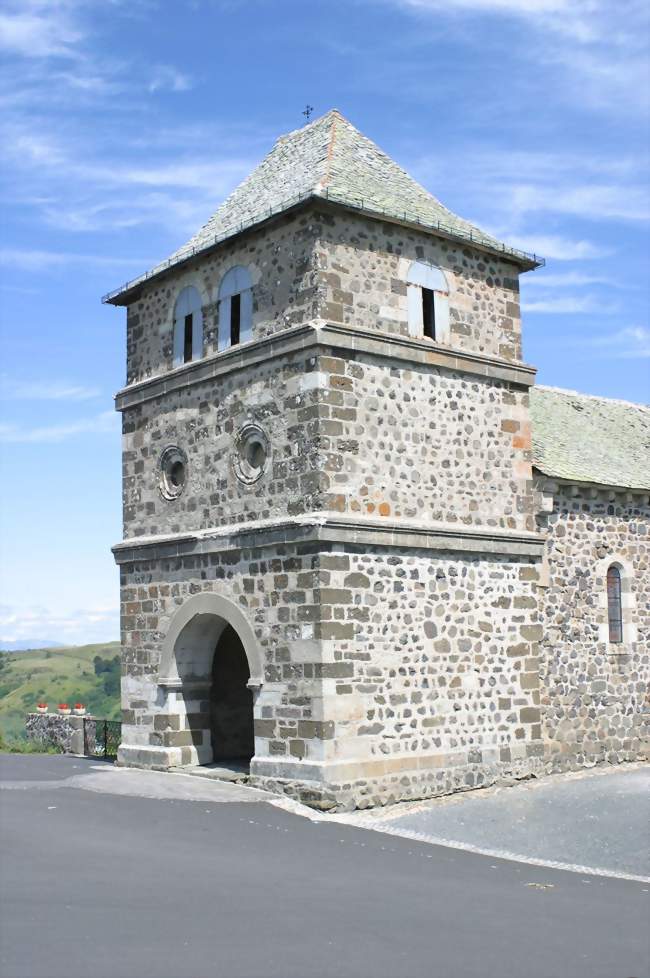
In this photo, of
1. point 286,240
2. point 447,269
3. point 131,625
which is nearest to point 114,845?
point 131,625

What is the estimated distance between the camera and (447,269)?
1802 centimetres

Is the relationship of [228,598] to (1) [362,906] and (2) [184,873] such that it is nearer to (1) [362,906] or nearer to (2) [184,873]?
(2) [184,873]

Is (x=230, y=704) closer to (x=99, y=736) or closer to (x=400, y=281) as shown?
(x=99, y=736)

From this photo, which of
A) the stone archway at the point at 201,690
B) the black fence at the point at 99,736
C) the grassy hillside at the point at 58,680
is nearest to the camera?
the stone archway at the point at 201,690

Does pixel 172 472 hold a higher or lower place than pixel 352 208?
A: lower

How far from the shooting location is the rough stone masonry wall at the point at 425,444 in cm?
1612

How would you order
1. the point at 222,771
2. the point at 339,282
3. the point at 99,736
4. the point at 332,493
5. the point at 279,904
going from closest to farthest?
the point at 279,904 → the point at 332,493 → the point at 339,282 → the point at 222,771 → the point at 99,736

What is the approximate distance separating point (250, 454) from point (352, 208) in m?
4.08

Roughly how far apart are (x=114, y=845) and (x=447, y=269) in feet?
34.7

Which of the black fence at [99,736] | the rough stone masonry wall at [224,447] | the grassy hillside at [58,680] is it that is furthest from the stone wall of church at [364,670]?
the grassy hillside at [58,680]

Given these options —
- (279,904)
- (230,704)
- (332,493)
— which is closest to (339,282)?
(332,493)

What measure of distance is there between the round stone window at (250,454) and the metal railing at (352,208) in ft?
10.6

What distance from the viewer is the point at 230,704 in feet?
63.5

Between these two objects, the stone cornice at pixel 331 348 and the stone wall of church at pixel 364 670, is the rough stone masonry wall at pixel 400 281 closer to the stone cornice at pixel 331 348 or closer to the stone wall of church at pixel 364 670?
the stone cornice at pixel 331 348
